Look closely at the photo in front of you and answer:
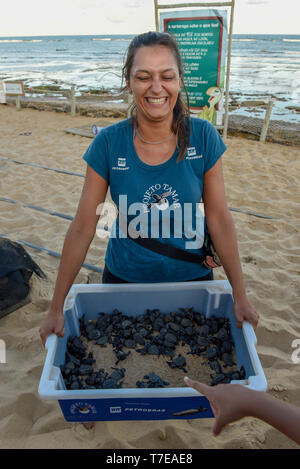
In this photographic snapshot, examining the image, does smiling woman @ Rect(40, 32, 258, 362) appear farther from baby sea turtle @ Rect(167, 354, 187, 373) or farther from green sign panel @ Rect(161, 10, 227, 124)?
green sign panel @ Rect(161, 10, 227, 124)

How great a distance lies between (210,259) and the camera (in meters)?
1.83

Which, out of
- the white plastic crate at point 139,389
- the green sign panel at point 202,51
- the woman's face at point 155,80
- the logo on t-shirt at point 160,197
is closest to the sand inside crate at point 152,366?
the white plastic crate at point 139,389

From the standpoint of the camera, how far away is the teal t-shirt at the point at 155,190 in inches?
63.1

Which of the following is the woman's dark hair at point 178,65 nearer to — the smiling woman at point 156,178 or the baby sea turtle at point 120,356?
the smiling woman at point 156,178

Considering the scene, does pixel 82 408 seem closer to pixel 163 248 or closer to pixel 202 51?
pixel 163 248

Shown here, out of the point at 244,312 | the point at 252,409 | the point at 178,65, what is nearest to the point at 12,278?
the point at 244,312

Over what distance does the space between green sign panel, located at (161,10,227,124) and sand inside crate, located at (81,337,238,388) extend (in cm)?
473

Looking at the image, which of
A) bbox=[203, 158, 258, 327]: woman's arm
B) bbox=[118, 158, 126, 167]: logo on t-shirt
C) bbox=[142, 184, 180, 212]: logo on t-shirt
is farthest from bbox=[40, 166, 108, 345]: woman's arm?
bbox=[203, 158, 258, 327]: woman's arm

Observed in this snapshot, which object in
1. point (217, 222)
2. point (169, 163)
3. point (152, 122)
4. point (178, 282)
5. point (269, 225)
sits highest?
point (152, 122)

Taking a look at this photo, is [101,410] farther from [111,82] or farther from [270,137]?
[111,82]

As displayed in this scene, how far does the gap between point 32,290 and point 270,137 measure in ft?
21.1

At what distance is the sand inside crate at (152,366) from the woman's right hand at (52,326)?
333 mm

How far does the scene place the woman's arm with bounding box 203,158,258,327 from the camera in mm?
1602
